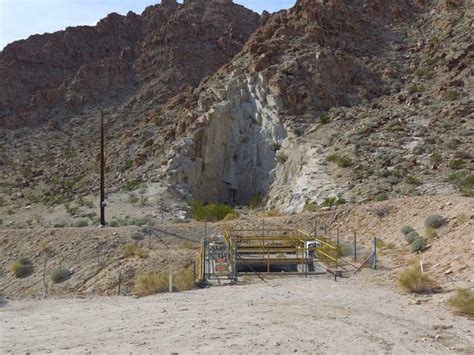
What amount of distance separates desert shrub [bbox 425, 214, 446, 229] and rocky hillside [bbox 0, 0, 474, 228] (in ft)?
17.8

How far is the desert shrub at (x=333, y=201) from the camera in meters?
27.3

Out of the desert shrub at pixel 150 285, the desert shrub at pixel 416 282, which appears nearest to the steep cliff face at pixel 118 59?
the desert shrub at pixel 150 285

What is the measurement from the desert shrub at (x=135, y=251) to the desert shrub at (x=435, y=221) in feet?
34.0

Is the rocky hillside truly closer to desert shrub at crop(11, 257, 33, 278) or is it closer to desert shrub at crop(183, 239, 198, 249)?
desert shrub at crop(183, 239, 198, 249)

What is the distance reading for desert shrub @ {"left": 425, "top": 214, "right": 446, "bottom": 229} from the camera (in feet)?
61.3

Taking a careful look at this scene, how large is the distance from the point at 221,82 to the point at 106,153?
14093 mm

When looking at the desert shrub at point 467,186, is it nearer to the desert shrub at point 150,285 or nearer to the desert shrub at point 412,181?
the desert shrub at point 412,181

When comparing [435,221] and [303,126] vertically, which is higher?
[303,126]

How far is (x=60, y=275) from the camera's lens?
1978 centimetres

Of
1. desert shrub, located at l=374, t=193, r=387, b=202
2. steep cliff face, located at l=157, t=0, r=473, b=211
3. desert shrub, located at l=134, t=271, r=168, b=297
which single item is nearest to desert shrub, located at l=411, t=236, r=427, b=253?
desert shrub, located at l=134, t=271, r=168, b=297

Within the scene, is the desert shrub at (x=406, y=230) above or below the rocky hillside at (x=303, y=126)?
below

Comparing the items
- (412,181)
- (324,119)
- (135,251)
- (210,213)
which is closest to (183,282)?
(135,251)

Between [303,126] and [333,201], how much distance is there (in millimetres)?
10718

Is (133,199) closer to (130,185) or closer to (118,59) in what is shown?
(130,185)
